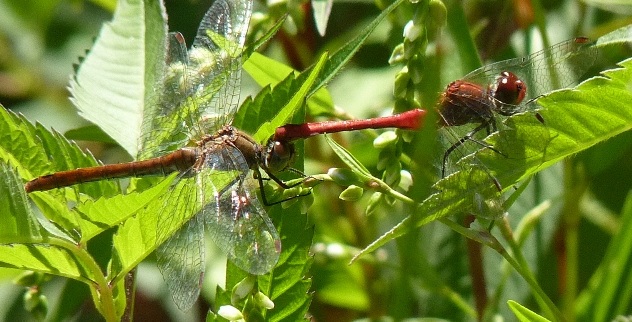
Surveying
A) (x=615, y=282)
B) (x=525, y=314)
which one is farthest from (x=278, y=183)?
(x=615, y=282)

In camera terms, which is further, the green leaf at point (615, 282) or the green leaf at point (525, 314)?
the green leaf at point (615, 282)

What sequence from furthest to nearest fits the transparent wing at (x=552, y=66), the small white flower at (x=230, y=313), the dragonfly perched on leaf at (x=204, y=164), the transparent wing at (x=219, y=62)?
the transparent wing at (x=219, y=62) → the transparent wing at (x=552, y=66) → the dragonfly perched on leaf at (x=204, y=164) → the small white flower at (x=230, y=313)

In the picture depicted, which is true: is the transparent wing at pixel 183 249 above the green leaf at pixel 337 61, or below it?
below

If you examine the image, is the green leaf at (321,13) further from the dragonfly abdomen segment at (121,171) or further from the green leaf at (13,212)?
the green leaf at (13,212)

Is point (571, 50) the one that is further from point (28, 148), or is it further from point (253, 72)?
point (28, 148)

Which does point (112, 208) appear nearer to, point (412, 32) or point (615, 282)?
point (412, 32)

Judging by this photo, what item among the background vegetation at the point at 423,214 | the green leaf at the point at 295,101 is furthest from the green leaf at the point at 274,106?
the background vegetation at the point at 423,214

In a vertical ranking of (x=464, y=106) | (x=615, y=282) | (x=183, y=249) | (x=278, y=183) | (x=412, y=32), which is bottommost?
(x=615, y=282)
